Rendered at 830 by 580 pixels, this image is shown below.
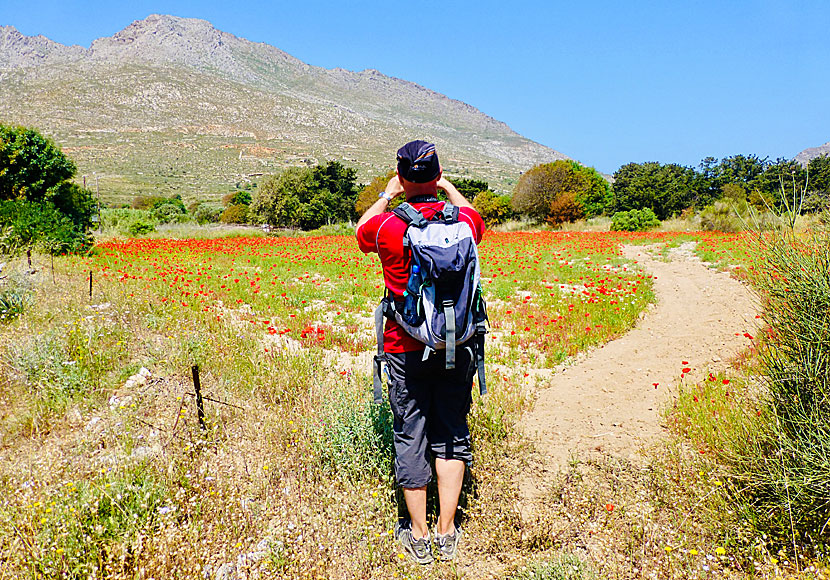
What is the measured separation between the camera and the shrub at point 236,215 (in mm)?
34031

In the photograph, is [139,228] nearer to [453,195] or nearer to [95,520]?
[95,520]

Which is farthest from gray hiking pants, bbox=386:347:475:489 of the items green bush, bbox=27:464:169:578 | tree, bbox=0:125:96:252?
tree, bbox=0:125:96:252

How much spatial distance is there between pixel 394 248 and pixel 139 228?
25.5 m

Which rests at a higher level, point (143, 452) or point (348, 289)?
point (348, 289)

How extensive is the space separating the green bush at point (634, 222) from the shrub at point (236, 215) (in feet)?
83.3

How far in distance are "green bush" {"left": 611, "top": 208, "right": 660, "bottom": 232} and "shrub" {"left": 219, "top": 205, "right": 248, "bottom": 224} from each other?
25388 millimetres

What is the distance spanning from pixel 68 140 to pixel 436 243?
8436 centimetres

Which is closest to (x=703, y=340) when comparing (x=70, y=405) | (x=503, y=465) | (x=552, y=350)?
(x=552, y=350)

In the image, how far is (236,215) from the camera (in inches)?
1350

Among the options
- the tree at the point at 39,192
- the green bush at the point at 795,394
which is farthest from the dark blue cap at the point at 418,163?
the tree at the point at 39,192

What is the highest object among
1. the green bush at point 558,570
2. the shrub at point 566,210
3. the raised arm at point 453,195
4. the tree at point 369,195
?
the tree at point 369,195

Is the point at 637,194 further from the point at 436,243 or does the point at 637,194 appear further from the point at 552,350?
the point at 436,243

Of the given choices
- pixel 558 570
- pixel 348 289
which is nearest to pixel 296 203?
pixel 348 289

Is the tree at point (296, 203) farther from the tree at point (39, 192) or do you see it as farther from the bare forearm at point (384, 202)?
the bare forearm at point (384, 202)
